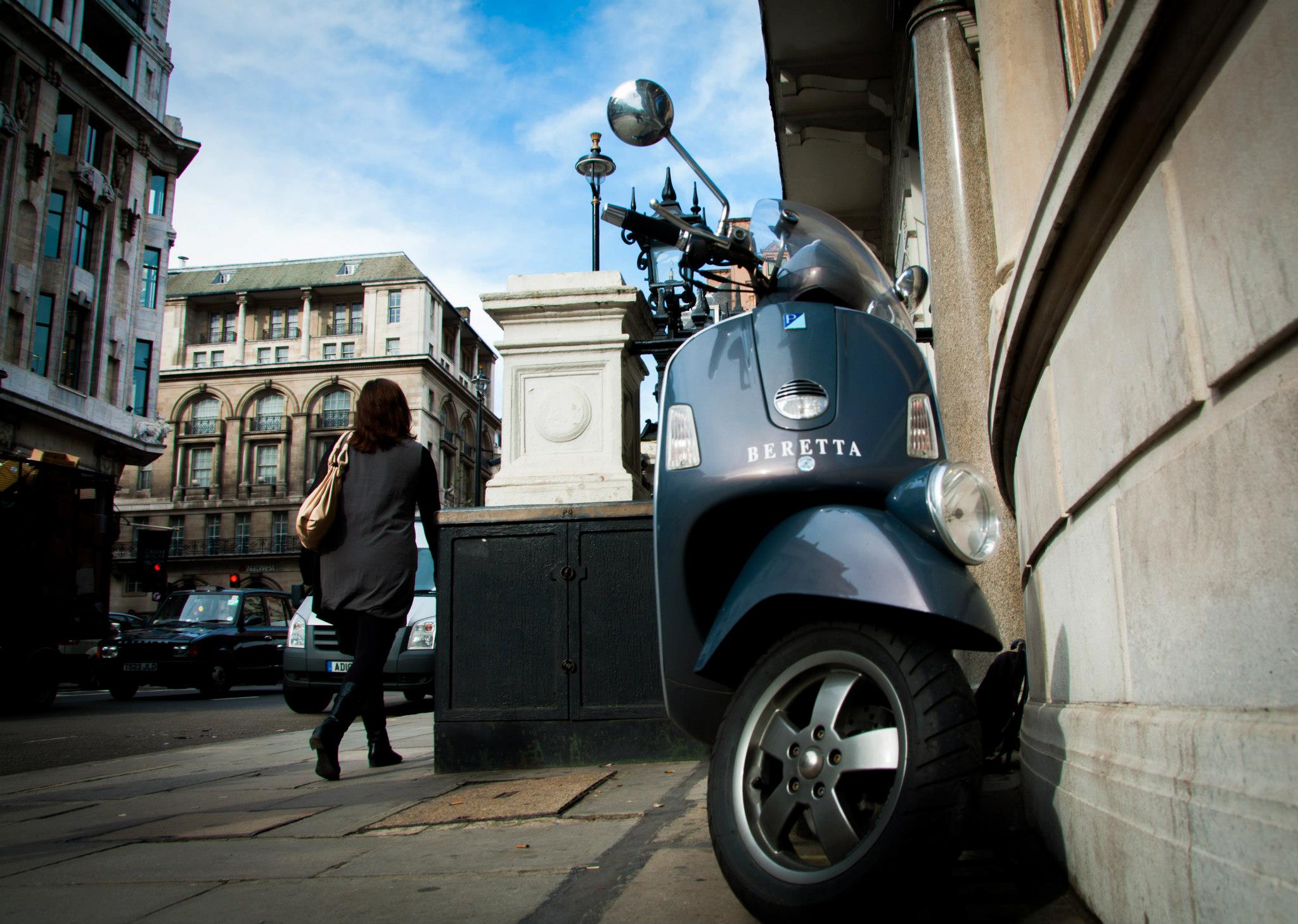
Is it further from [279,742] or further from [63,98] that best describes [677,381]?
[63,98]

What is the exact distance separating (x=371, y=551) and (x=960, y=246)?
4.02 meters

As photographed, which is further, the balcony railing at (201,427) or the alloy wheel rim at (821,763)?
the balcony railing at (201,427)

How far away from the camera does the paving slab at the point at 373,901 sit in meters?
2.03

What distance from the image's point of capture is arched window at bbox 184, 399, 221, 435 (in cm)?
6278

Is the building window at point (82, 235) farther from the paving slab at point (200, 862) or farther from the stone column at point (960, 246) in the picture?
the paving slab at point (200, 862)

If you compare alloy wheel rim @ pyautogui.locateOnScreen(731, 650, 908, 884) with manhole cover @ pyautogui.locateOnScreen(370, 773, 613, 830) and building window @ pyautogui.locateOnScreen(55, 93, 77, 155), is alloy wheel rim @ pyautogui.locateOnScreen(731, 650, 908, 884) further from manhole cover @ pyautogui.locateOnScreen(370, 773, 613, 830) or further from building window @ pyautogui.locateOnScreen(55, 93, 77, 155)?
building window @ pyautogui.locateOnScreen(55, 93, 77, 155)

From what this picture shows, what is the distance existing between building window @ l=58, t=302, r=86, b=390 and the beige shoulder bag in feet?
107

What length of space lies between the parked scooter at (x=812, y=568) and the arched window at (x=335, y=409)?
203 feet

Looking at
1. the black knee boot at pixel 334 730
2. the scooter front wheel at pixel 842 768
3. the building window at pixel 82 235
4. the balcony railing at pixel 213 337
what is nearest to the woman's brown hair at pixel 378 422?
the black knee boot at pixel 334 730

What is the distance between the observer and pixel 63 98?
107 ft

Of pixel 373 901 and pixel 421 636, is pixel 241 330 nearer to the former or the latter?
pixel 421 636

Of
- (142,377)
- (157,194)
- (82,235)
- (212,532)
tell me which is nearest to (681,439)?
(82,235)

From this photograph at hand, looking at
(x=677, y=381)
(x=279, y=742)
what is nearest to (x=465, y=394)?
(x=279, y=742)

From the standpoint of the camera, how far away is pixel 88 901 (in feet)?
7.48
